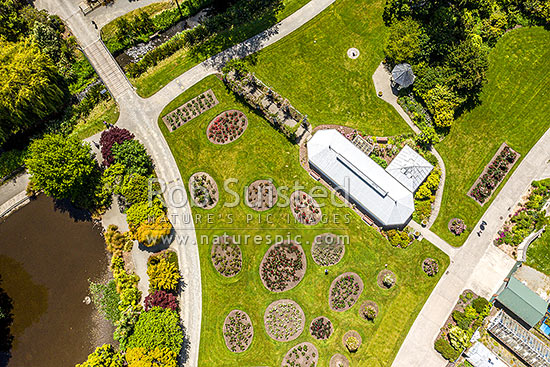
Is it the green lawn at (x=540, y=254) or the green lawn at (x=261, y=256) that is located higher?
the green lawn at (x=261, y=256)

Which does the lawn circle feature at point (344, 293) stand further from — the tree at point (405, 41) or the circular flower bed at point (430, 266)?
the tree at point (405, 41)

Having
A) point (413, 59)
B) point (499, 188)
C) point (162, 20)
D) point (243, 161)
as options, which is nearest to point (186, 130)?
point (243, 161)

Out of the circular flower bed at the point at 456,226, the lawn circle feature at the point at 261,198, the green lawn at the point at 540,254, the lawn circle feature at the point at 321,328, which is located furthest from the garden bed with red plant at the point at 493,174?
the lawn circle feature at the point at 261,198

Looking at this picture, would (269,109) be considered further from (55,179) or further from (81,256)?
(81,256)

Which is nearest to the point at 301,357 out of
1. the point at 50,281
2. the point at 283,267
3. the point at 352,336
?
the point at 352,336

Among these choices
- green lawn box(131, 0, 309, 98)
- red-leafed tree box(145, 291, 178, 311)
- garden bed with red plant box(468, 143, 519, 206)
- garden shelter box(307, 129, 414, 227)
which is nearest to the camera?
red-leafed tree box(145, 291, 178, 311)

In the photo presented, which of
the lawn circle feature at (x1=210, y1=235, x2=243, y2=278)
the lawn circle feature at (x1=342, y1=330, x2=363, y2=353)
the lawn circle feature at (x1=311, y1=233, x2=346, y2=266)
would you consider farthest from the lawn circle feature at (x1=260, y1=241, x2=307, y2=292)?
the lawn circle feature at (x1=342, y1=330, x2=363, y2=353)

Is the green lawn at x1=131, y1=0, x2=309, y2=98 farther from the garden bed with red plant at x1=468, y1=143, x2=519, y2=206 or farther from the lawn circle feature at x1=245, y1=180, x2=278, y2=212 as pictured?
the garden bed with red plant at x1=468, y1=143, x2=519, y2=206
